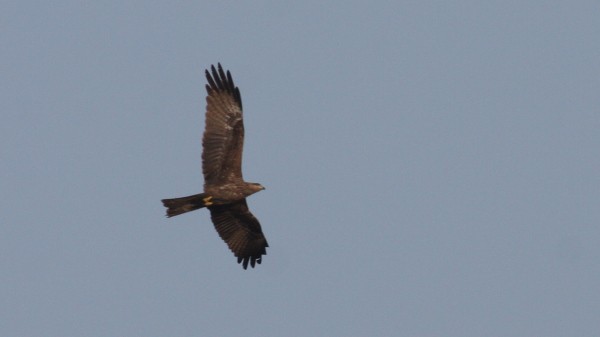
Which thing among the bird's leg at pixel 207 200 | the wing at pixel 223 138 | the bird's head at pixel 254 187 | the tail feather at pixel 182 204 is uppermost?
the wing at pixel 223 138

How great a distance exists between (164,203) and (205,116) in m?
2.28

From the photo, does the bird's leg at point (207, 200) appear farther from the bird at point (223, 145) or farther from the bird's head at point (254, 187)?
the bird's head at point (254, 187)

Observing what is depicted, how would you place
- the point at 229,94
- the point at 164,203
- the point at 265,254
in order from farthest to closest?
the point at 265,254 < the point at 229,94 < the point at 164,203

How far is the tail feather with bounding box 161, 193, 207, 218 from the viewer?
67.4 feet

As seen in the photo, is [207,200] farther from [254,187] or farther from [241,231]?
[241,231]

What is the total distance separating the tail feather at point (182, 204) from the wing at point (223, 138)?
709 mm

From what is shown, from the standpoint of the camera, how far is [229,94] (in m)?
21.9

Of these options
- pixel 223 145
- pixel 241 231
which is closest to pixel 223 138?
pixel 223 145

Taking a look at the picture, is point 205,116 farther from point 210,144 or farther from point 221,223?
point 221,223

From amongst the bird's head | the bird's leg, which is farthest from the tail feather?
the bird's head

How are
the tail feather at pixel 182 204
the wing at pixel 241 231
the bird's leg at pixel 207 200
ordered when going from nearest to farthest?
the tail feather at pixel 182 204, the bird's leg at pixel 207 200, the wing at pixel 241 231

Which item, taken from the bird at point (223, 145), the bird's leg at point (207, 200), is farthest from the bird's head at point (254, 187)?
the bird's leg at point (207, 200)

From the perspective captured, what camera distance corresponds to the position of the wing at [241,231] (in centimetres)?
2256

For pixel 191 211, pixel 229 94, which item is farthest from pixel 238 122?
pixel 191 211
